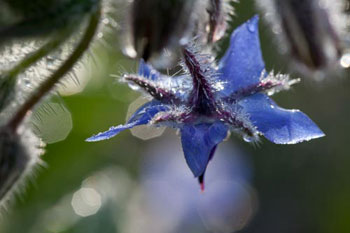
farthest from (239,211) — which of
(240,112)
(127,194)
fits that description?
(240,112)

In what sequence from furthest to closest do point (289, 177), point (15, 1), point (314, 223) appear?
point (289, 177), point (314, 223), point (15, 1)

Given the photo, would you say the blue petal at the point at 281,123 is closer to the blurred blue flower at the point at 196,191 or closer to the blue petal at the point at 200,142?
the blue petal at the point at 200,142

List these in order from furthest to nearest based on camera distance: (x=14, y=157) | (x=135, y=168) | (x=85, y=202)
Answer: (x=135, y=168) → (x=85, y=202) → (x=14, y=157)

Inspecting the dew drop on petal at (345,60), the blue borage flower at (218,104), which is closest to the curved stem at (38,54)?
the blue borage flower at (218,104)

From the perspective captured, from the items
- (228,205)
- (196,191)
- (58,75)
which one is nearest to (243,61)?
(58,75)

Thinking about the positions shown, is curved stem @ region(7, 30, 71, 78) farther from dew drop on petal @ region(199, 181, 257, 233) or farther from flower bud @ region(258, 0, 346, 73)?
dew drop on petal @ region(199, 181, 257, 233)

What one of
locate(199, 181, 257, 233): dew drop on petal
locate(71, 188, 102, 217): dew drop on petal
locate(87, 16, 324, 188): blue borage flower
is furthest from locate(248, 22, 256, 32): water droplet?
locate(199, 181, 257, 233): dew drop on petal

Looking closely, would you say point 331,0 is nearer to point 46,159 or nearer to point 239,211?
point 46,159

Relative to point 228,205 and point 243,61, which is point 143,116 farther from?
point 228,205
